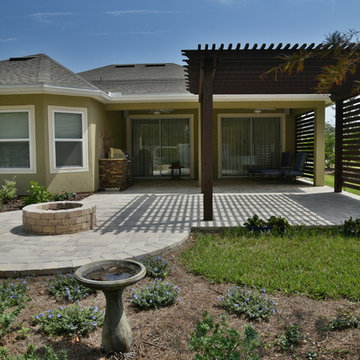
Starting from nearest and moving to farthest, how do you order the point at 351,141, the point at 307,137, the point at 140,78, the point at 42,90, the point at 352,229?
the point at 352,229 → the point at 42,90 → the point at 351,141 → the point at 307,137 → the point at 140,78

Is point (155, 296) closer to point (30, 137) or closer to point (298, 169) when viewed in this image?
point (30, 137)

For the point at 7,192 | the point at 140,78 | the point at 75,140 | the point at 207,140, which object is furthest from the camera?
the point at 140,78

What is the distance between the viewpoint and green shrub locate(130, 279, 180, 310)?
9.84 feet

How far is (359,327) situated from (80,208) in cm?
404

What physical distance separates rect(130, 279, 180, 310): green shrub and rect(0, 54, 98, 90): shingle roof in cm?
680

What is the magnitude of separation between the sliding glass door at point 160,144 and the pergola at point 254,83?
528cm

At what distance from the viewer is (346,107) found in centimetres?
893

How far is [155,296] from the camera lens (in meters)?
3.06

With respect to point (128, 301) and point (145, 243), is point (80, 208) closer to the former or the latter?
point (145, 243)

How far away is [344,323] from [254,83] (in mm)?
5560

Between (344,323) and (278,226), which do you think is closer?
(344,323)

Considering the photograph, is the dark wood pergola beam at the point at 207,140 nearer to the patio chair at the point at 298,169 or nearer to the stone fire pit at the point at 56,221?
the stone fire pit at the point at 56,221

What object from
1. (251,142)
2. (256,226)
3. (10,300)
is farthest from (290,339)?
(251,142)

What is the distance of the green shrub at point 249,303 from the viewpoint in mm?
2805
